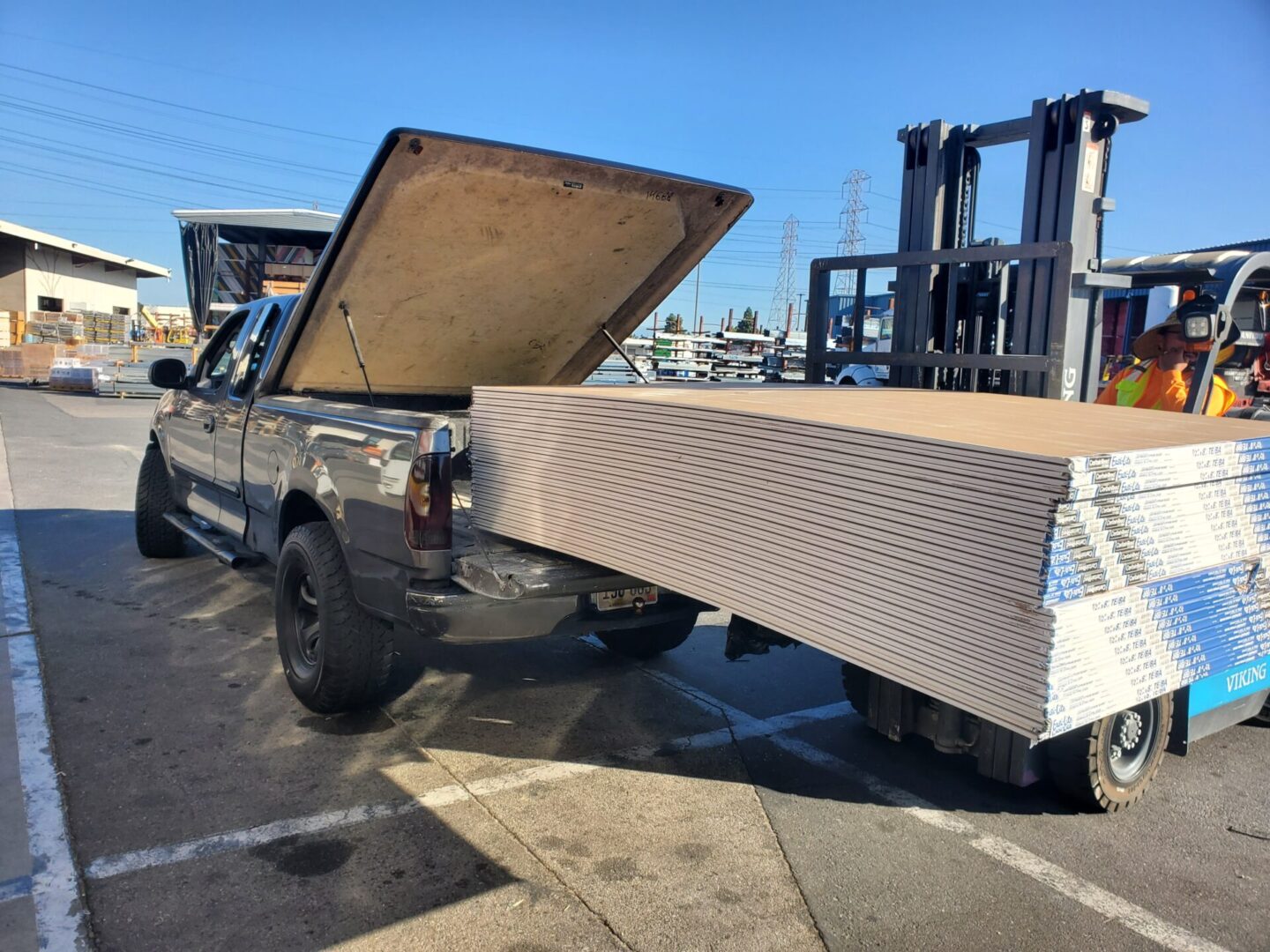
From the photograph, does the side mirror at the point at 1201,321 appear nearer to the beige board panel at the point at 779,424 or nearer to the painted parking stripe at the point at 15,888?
the beige board panel at the point at 779,424

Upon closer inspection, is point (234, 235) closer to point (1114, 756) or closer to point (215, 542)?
point (215, 542)

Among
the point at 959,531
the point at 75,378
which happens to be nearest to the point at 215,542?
the point at 959,531

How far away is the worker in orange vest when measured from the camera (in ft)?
16.3

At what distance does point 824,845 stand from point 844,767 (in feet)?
2.37

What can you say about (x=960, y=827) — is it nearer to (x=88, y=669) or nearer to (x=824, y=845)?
(x=824, y=845)

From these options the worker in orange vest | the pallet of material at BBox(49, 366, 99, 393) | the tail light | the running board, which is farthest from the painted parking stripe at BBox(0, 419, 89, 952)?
the pallet of material at BBox(49, 366, 99, 393)

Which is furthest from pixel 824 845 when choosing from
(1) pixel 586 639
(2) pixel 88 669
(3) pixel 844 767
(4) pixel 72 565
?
(4) pixel 72 565

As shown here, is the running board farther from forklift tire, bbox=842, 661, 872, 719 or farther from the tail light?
forklift tire, bbox=842, 661, 872, 719

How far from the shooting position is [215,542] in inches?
226

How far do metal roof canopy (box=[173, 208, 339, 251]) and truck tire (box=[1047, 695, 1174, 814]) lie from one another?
19430 millimetres

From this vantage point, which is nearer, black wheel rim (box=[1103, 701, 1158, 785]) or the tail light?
the tail light

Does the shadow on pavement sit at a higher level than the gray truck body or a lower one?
lower

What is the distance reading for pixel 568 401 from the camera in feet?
11.6

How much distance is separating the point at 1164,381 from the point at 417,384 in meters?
4.29
